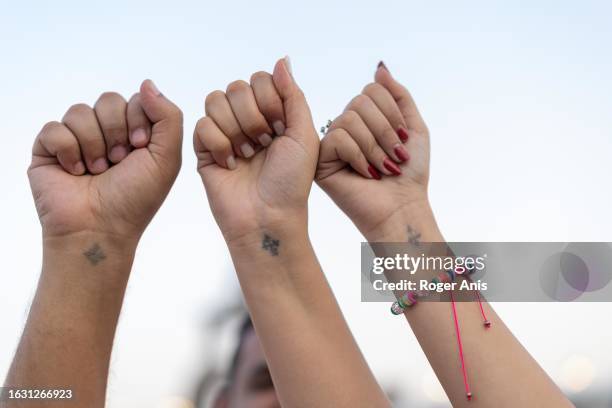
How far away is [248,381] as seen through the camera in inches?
126

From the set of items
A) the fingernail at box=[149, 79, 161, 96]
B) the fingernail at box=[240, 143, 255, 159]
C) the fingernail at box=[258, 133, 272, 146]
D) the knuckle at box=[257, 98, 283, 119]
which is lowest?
the fingernail at box=[240, 143, 255, 159]

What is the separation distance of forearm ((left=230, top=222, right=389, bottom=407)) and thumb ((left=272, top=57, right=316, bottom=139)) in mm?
315

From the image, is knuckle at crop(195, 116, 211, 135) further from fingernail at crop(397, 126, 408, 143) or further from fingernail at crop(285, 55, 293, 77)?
fingernail at crop(397, 126, 408, 143)

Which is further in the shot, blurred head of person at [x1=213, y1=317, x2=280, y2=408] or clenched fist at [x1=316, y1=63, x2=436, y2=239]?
blurred head of person at [x1=213, y1=317, x2=280, y2=408]

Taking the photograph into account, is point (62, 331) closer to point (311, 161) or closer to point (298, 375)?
point (298, 375)

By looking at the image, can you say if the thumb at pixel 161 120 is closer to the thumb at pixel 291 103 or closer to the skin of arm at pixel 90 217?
the skin of arm at pixel 90 217

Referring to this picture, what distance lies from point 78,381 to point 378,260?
982 millimetres

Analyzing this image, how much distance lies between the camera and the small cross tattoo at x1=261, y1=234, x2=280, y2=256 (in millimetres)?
1963

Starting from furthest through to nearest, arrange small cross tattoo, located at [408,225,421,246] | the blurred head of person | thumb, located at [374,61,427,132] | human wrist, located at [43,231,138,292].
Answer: the blurred head of person < thumb, located at [374,61,427,132] < small cross tattoo, located at [408,225,421,246] < human wrist, located at [43,231,138,292]

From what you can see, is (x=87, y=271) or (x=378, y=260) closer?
(x=87, y=271)

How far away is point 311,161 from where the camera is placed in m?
2.04

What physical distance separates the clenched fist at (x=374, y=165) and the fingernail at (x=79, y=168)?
76 centimetres

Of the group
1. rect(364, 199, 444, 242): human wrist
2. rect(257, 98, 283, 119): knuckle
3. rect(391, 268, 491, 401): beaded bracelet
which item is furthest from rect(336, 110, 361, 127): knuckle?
rect(391, 268, 491, 401): beaded bracelet

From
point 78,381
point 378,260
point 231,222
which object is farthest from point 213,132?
point 78,381
